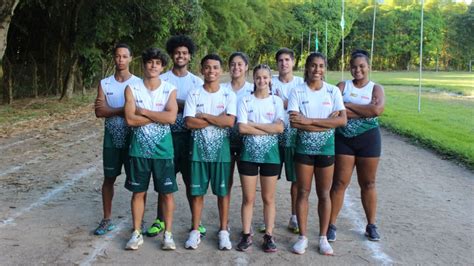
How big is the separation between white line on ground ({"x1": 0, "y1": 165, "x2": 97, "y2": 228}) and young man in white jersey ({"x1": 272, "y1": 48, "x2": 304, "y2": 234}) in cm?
305

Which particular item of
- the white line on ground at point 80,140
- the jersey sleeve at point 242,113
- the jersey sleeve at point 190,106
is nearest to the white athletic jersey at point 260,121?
the jersey sleeve at point 242,113

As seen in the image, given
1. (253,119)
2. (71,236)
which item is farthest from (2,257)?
(253,119)

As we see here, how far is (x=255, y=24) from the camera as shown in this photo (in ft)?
143

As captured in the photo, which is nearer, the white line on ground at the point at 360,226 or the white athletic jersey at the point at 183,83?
the white line on ground at the point at 360,226

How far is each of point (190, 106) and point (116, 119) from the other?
799 millimetres

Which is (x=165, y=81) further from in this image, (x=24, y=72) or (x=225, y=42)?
(x=225, y=42)

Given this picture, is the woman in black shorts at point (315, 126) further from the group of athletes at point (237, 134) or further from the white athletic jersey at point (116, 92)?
the white athletic jersey at point (116, 92)

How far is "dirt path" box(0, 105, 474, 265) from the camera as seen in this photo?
15.9 ft

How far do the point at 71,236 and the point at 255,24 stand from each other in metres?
39.8

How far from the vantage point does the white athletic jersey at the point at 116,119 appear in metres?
5.16

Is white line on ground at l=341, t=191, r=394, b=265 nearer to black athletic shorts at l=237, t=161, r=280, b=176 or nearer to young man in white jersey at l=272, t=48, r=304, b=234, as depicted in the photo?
young man in white jersey at l=272, t=48, r=304, b=234

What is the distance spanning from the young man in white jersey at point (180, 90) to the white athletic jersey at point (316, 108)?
1.09m

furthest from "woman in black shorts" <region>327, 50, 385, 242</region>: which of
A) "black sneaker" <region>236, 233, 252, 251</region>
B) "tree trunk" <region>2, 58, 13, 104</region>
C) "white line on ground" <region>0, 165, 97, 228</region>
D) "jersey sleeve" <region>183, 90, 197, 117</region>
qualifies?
"tree trunk" <region>2, 58, 13, 104</region>

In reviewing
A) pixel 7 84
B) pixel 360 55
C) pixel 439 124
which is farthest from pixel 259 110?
pixel 7 84
